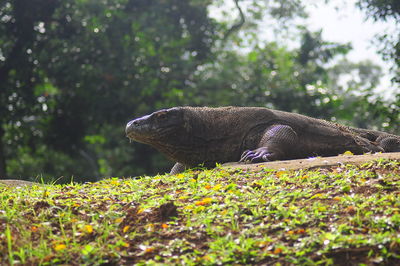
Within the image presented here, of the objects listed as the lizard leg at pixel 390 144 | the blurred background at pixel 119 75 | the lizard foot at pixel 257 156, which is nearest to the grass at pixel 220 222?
the lizard foot at pixel 257 156

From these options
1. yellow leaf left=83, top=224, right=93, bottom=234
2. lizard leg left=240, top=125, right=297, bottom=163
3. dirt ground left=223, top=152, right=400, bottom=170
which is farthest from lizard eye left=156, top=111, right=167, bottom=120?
yellow leaf left=83, top=224, right=93, bottom=234

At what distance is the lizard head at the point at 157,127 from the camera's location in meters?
7.63

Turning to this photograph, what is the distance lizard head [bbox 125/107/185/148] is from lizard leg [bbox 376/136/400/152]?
9.79 ft

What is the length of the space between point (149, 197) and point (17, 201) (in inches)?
43.3

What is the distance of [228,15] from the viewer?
22.7m

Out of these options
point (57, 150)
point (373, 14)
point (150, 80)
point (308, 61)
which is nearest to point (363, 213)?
point (373, 14)

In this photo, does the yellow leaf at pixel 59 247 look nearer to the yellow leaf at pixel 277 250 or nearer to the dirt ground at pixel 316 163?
the yellow leaf at pixel 277 250

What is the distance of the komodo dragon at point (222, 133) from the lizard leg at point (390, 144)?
2.82 ft

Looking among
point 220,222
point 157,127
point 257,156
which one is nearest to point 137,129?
point 157,127

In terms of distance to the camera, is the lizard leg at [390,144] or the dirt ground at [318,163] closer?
the dirt ground at [318,163]

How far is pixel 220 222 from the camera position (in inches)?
177

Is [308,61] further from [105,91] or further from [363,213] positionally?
[363,213]

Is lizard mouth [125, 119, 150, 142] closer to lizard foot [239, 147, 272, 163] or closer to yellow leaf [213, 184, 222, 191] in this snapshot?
lizard foot [239, 147, 272, 163]

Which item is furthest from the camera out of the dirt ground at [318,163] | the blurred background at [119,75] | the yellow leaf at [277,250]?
the blurred background at [119,75]
